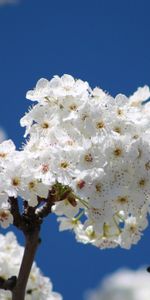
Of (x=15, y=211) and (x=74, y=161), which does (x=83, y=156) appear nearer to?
(x=74, y=161)

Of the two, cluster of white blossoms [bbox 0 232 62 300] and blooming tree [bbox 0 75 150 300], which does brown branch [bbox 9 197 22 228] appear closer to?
blooming tree [bbox 0 75 150 300]

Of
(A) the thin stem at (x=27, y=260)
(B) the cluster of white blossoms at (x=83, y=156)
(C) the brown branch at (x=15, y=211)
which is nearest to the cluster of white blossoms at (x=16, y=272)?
(A) the thin stem at (x=27, y=260)

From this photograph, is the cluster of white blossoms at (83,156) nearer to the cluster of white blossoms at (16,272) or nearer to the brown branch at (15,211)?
the brown branch at (15,211)

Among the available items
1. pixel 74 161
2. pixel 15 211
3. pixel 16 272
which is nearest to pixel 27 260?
pixel 15 211

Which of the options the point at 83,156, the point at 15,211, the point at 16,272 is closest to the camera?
the point at 83,156

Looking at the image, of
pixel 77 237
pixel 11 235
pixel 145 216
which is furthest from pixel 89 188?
pixel 11 235

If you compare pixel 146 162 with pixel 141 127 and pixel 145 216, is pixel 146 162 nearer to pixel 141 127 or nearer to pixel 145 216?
pixel 141 127
